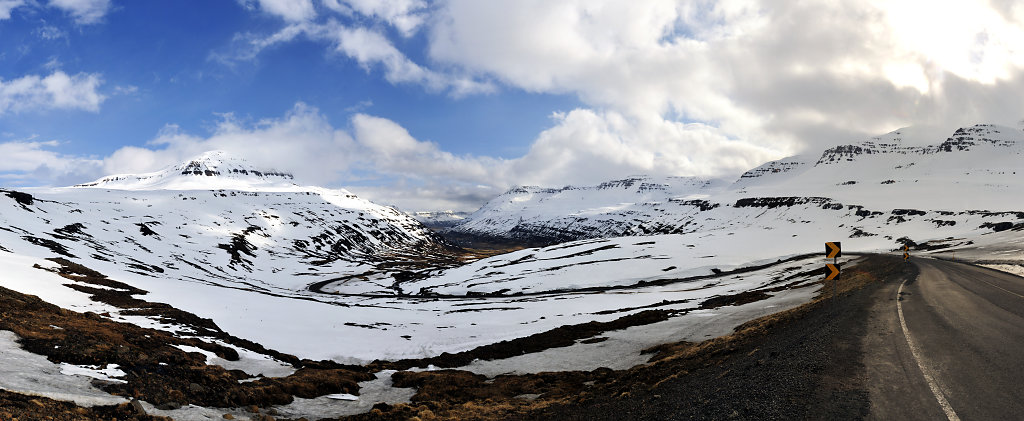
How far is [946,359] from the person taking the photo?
10461 millimetres

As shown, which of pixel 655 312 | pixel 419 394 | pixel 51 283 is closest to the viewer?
pixel 419 394

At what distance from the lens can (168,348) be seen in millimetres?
19250

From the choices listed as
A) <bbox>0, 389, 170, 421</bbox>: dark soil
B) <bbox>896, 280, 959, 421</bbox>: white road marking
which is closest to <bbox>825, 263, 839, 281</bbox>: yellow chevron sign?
<bbox>896, 280, 959, 421</bbox>: white road marking

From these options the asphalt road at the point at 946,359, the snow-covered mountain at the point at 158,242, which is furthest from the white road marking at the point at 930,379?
the snow-covered mountain at the point at 158,242

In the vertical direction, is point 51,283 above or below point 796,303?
above

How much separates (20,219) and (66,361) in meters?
111

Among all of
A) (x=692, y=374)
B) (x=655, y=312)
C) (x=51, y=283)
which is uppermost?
(x=51, y=283)

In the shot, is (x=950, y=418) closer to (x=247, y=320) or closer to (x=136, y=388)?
(x=136, y=388)

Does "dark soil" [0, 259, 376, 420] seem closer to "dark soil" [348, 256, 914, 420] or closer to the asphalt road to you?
"dark soil" [348, 256, 914, 420]

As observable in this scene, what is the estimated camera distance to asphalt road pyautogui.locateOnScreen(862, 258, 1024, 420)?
25.3 ft

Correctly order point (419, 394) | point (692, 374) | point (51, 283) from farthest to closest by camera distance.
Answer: point (51, 283), point (419, 394), point (692, 374)

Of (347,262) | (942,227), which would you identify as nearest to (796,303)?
(942,227)

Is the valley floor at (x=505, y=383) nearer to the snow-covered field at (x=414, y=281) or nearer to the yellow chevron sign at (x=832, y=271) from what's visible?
the snow-covered field at (x=414, y=281)

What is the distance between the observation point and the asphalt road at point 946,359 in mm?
7711
